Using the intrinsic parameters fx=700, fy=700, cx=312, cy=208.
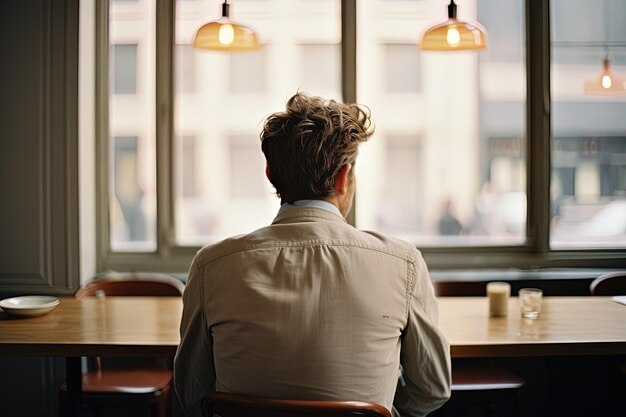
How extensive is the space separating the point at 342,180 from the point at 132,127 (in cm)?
223

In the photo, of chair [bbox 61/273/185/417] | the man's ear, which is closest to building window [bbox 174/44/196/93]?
chair [bbox 61/273/185/417]

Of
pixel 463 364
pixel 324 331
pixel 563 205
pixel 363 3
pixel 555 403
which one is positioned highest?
pixel 363 3

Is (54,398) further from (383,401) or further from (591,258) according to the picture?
(591,258)

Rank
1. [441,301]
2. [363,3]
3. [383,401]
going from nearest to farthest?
[383,401] < [441,301] < [363,3]

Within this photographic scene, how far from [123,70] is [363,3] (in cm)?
129

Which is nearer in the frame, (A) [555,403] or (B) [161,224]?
(A) [555,403]

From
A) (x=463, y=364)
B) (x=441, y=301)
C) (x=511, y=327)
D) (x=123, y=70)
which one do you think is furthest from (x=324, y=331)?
(x=123, y=70)

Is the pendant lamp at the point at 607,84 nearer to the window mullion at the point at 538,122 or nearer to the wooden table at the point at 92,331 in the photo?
the window mullion at the point at 538,122

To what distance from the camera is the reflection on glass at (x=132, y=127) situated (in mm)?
3619

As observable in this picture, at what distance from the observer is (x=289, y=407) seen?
4.60 feet

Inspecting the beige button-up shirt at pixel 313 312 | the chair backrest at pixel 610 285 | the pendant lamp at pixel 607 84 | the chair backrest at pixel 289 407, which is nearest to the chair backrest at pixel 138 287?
the beige button-up shirt at pixel 313 312

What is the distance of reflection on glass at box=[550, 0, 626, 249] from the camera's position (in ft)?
12.0

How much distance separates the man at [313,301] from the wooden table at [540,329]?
1.24ft

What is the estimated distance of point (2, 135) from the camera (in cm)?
334
